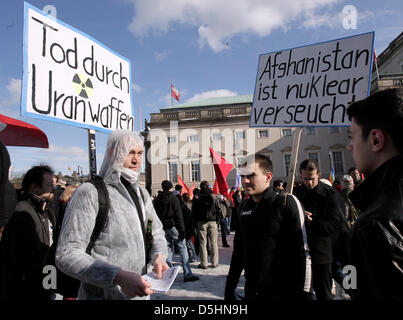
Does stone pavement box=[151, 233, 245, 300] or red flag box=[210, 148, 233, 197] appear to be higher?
red flag box=[210, 148, 233, 197]

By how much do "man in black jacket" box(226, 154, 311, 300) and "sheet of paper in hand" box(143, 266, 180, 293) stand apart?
0.74 meters

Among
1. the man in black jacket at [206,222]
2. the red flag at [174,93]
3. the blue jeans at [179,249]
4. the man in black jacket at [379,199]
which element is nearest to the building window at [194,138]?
the red flag at [174,93]

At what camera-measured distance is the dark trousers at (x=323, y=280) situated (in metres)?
2.94

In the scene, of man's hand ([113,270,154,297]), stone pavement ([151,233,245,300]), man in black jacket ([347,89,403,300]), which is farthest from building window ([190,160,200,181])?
man in black jacket ([347,89,403,300])

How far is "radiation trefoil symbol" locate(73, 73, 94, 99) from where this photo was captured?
8.67 feet

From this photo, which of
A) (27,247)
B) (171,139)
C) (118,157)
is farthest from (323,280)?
(171,139)

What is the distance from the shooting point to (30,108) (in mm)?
2207

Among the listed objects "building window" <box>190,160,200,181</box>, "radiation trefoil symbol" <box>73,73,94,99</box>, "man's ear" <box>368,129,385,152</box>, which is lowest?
"man's ear" <box>368,129,385,152</box>

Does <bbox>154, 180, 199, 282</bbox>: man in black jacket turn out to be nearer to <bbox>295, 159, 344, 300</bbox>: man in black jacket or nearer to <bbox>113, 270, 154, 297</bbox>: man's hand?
<bbox>295, 159, 344, 300</bbox>: man in black jacket

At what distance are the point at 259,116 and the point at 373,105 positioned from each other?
2863 millimetres

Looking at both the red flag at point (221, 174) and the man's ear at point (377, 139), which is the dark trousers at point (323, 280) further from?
the red flag at point (221, 174)

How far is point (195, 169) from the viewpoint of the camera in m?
34.2

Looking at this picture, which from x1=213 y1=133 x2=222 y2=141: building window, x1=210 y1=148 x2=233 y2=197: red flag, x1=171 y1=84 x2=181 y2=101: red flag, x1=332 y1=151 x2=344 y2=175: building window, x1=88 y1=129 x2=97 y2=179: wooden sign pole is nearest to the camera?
x1=88 y1=129 x2=97 y2=179: wooden sign pole
